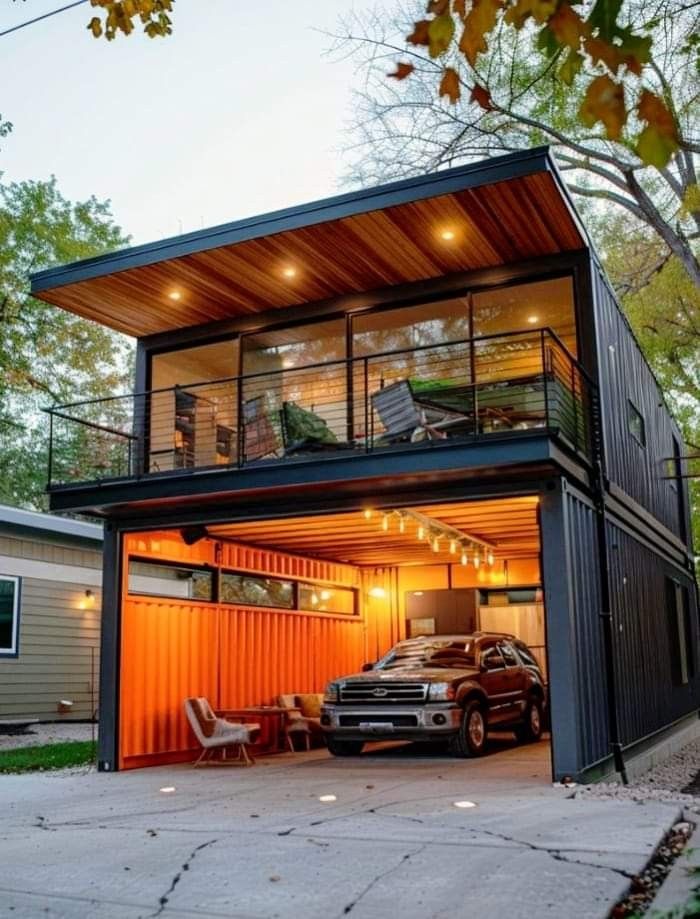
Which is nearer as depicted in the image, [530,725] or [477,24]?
[477,24]

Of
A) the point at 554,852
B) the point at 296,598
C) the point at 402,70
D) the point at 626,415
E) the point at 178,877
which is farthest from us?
the point at 296,598

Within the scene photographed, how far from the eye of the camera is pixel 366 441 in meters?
10.7

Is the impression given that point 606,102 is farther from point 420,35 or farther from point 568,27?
point 420,35

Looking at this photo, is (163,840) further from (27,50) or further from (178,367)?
(178,367)

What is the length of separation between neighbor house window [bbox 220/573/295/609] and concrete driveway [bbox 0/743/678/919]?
13.4 ft

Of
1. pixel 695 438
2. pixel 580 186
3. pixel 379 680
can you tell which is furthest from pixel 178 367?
pixel 695 438

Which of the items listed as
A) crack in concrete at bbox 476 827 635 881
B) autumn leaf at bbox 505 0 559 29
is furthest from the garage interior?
autumn leaf at bbox 505 0 559 29

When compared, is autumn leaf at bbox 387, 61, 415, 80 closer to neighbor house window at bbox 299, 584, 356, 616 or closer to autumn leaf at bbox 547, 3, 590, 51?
autumn leaf at bbox 547, 3, 590, 51

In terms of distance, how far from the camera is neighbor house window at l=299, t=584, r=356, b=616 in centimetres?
1639

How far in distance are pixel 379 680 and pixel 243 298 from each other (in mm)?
5425

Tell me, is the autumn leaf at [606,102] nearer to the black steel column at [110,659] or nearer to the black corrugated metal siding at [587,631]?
the black corrugated metal siding at [587,631]

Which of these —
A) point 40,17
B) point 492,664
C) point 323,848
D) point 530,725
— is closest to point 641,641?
point 492,664

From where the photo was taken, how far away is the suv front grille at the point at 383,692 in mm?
12172

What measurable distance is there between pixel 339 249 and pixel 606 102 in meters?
9.25
